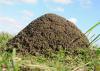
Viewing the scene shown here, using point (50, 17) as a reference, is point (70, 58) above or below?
below

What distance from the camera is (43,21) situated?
8.23 m

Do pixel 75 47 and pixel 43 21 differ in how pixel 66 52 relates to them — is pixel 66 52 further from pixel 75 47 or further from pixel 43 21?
pixel 43 21

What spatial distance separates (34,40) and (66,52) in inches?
34.6

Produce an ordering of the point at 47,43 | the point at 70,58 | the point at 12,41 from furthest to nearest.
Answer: the point at 12,41, the point at 47,43, the point at 70,58

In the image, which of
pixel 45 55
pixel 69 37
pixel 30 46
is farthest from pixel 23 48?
pixel 69 37

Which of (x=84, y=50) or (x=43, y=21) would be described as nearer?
(x=84, y=50)

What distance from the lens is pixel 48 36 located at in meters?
7.78

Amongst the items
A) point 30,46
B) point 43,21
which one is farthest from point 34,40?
point 43,21

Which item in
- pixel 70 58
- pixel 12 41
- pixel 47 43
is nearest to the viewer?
pixel 70 58

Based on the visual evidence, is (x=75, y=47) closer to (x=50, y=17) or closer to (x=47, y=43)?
(x=47, y=43)

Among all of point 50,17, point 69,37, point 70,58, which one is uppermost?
point 50,17

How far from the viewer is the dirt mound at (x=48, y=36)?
7.61 m

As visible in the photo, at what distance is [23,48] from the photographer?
303 inches

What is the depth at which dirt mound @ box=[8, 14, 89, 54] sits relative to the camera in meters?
7.61
